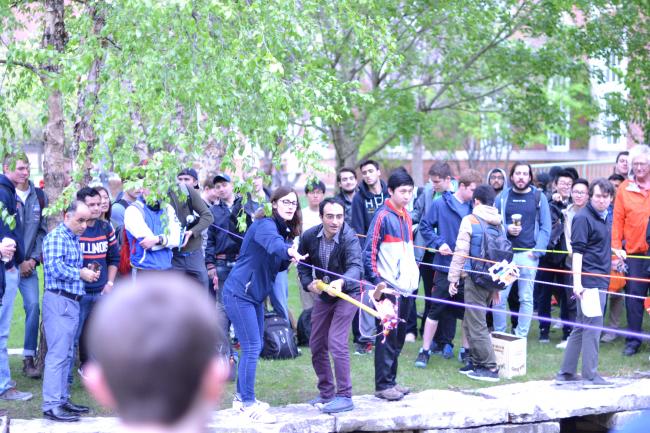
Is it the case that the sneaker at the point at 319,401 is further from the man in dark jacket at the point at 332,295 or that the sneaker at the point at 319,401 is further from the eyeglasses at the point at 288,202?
the eyeglasses at the point at 288,202

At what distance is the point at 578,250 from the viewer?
858 cm

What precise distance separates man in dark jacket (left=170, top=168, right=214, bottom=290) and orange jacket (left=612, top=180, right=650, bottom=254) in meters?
4.74

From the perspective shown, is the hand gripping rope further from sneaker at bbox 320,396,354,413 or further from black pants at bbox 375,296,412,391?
sneaker at bbox 320,396,354,413

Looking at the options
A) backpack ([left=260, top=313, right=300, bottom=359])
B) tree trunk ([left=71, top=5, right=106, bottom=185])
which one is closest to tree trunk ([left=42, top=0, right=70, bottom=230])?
tree trunk ([left=71, top=5, right=106, bottom=185])

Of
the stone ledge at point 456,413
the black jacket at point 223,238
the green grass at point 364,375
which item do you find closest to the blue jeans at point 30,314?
the green grass at point 364,375

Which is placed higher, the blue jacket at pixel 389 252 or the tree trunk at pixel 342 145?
the tree trunk at pixel 342 145

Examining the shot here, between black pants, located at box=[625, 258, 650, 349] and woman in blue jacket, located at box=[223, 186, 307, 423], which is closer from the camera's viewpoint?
woman in blue jacket, located at box=[223, 186, 307, 423]

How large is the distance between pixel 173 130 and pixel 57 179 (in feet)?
8.01

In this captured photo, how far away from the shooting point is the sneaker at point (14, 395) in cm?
779

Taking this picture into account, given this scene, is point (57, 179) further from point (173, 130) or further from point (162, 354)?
point (162, 354)

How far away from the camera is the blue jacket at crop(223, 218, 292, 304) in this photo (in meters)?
7.42

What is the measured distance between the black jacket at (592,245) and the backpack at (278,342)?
323cm

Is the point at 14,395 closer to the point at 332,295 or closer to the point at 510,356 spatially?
the point at 332,295

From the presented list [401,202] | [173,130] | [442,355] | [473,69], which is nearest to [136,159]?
[173,130]
